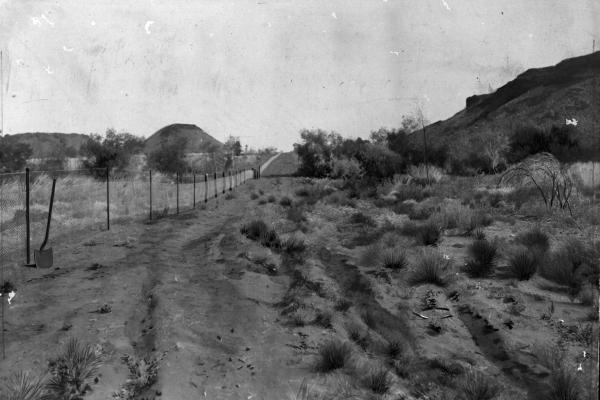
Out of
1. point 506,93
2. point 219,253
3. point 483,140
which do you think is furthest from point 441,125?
point 219,253

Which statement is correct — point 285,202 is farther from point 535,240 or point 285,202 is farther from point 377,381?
point 377,381

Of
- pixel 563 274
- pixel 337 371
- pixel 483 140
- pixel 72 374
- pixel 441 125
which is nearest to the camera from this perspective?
pixel 72 374

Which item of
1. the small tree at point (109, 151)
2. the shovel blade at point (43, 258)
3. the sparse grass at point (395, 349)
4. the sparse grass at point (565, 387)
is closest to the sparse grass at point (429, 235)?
the sparse grass at point (395, 349)

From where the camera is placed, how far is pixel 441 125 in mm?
100188

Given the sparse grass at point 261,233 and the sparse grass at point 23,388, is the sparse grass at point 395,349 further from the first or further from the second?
the sparse grass at point 261,233

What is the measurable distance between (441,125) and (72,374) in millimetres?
102403

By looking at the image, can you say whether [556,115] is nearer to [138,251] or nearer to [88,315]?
[138,251]

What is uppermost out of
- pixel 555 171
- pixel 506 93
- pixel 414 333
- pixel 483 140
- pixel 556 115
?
pixel 506 93

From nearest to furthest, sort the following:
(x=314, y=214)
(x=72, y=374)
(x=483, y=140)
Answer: (x=72, y=374)
(x=314, y=214)
(x=483, y=140)

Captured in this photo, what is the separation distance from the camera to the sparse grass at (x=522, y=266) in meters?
9.58

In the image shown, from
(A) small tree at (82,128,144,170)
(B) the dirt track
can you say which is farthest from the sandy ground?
(A) small tree at (82,128,144,170)

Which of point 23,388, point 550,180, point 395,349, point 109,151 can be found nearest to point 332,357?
point 395,349

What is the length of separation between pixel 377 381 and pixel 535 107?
75.2 meters

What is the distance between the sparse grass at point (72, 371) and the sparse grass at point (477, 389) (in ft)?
13.7
